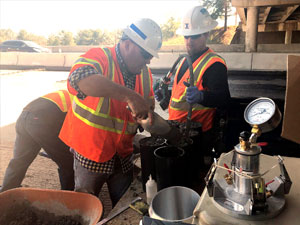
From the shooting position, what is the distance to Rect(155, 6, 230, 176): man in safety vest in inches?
87.0

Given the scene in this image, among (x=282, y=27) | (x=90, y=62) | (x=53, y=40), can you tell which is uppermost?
(x=53, y=40)

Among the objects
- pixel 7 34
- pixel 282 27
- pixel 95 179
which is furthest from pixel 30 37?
pixel 95 179

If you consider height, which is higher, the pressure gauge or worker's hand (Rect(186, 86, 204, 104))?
the pressure gauge

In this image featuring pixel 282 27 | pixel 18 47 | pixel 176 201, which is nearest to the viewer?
pixel 176 201

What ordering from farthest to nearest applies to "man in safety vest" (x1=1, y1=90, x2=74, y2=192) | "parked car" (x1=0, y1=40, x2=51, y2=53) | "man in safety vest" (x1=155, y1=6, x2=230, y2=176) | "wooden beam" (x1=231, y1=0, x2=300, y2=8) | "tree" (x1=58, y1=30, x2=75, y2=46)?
"tree" (x1=58, y1=30, x2=75, y2=46) → "parked car" (x1=0, y1=40, x2=51, y2=53) → "wooden beam" (x1=231, y1=0, x2=300, y2=8) → "man in safety vest" (x1=1, y1=90, x2=74, y2=192) → "man in safety vest" (x1=155, y1=6, x2=230, y2=176)

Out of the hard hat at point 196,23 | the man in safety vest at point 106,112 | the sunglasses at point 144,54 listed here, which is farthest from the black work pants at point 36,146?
the hard hat at point 196,23

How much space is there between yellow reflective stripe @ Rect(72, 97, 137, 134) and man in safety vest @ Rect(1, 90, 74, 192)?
2.65 ft

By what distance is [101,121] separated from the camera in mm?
1719

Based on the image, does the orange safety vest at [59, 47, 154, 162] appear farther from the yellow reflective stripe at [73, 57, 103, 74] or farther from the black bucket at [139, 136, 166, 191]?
the black bucket at [139, 136, 166, 191]

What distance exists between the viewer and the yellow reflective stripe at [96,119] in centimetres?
171

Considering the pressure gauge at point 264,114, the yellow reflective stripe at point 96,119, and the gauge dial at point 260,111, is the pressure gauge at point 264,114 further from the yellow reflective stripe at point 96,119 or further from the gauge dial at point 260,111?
the yellow reflective stripe at point 96,119

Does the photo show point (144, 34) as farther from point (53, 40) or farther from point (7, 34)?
point (7, 34)

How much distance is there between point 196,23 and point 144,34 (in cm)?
102

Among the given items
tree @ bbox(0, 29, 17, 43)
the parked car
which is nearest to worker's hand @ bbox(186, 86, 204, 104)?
the parked car
